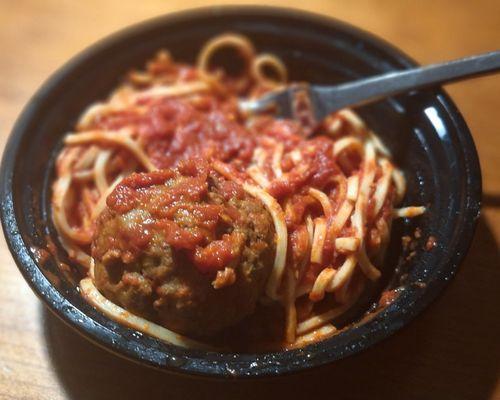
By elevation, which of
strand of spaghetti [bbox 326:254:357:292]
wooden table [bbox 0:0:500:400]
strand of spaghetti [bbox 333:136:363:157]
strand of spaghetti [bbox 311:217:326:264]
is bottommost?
wooden table [bbox 0:0:500:400]

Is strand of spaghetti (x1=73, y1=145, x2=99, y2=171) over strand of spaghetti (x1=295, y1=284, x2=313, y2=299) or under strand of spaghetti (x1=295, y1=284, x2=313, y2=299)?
over

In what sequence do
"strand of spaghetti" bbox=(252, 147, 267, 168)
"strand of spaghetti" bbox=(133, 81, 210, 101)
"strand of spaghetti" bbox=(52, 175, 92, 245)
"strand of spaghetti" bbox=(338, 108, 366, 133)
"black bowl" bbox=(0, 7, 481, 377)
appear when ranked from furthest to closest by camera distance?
1. "strand of spaghetti" bbox=(133, 81, 210, 101)
2. "strand of spaghetti" bbox=(338, 108, 366, 133)
3. "strand of spaghetti" bbox=(252, 147, 267, 168)
4. "strand of spaghetti" bbox=(52, 175, 92, 245)
5. "black bowl" bbox=(0, 7, 481, 377)

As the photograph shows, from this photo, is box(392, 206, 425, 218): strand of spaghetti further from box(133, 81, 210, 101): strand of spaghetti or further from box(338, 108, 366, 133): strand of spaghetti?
box(133, 81, 210, 101): strand of spaghetti

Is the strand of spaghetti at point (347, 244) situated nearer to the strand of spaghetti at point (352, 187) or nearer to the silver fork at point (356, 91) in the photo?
the strand of spaghetti at point (352, 187)

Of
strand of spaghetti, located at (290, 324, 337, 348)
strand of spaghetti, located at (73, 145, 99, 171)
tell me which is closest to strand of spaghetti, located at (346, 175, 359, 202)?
strand of spaghetti, located at (290, 324, 337, 348)

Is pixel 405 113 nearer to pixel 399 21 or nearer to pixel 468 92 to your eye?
pixel 468 92

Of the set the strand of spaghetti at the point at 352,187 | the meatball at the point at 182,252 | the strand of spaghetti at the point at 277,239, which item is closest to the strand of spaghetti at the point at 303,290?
the strand of spaghetti at the point at 277,239

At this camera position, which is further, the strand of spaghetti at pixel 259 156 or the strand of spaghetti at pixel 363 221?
the strand of spaghetti at pixel 259 156
